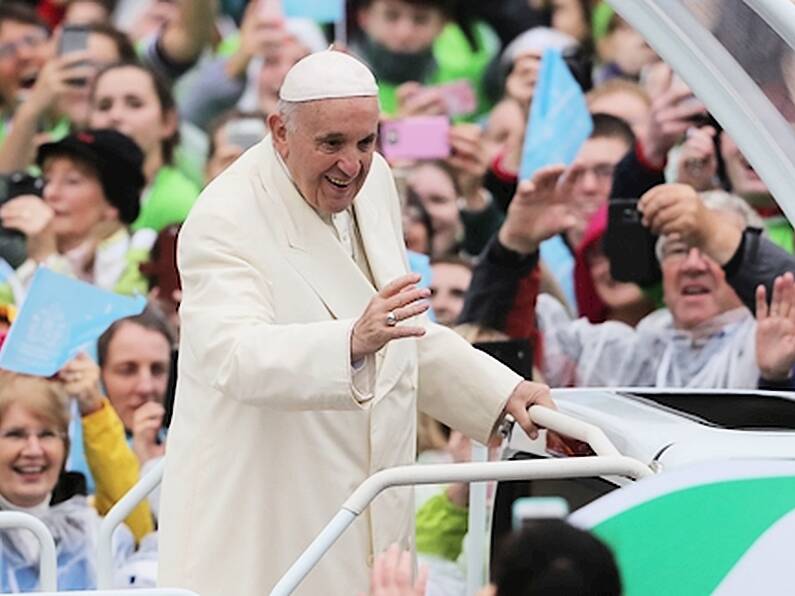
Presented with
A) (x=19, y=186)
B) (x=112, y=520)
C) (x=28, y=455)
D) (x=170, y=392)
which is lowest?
(x=112, y=520)

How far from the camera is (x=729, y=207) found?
6793mm

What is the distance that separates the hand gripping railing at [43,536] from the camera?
3.86 metres

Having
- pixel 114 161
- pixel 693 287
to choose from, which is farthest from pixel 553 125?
pixel 114 161

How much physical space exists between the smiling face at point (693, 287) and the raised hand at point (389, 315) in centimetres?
313

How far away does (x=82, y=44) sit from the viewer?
21.8 feet

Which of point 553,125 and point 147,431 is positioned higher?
point 553,125

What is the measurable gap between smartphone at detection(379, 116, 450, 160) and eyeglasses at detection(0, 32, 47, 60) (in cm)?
117

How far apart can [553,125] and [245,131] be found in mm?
1034

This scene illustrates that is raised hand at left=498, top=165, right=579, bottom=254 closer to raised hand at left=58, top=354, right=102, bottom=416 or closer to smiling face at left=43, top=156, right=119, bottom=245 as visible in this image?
smiling face at left=43, top=156, right=119, bottom=245

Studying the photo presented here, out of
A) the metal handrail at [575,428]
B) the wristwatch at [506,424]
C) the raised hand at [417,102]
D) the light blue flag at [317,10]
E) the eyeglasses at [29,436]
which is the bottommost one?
the metal handrail at [575,428]

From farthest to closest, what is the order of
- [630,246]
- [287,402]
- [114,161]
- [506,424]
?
1. [630,246]
2. [114,161]
3. [506,424]
4. [287,402]

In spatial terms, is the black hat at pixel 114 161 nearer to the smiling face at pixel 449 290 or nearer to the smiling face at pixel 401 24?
the smiling face at pixel 401 24

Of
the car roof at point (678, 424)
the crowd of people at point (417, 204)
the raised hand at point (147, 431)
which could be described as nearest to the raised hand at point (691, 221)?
the crowd of people at point (417, 204)

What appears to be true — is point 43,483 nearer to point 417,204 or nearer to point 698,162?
point 417,204
